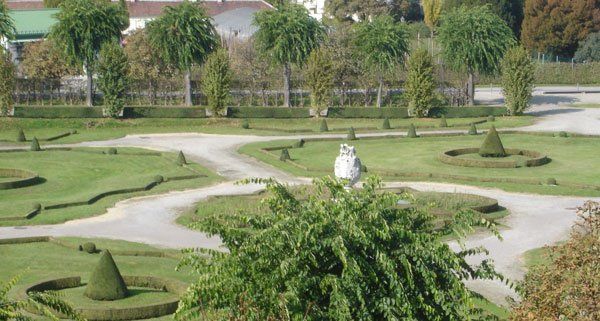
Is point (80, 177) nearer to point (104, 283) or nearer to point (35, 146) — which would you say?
point (35, 146)

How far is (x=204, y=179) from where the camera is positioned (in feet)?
187

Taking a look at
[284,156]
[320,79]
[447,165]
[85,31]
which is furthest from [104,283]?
[85,31]

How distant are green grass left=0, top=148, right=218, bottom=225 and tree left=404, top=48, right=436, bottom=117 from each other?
27999 millimetres

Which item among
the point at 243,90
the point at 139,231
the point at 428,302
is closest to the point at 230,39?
the point at 243,90

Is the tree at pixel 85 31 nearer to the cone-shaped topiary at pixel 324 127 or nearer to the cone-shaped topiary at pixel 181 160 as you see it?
the cone-shaped topiary at pixel 324 127

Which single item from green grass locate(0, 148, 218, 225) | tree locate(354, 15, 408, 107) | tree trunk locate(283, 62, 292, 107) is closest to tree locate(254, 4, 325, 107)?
tree trunk locate(283, 62, 292, 107)

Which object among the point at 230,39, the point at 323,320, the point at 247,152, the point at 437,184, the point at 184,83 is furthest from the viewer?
the point at 230,39

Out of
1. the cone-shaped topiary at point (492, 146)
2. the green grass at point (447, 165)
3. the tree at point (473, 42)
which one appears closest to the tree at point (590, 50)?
the tree at point (473, 42)

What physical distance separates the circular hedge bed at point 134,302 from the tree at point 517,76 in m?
62.0

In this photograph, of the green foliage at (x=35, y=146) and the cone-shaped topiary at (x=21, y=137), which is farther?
the cone-shaped topiary at (x=21, y=137)

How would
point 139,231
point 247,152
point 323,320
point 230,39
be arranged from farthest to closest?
point 230,39 < point 247,152 < point 139,231 < point 323,320

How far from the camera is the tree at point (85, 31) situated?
289ft

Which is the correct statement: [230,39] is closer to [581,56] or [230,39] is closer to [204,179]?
[581,56]

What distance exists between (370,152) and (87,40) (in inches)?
1230
